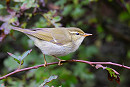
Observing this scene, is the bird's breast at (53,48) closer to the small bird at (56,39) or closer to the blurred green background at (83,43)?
the small bird at (56,39)

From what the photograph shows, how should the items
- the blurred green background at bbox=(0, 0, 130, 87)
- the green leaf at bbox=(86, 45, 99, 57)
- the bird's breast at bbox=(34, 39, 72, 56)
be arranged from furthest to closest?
the green leaf at bbox=(86, 45, 99, 57)
the blurred green background at bbox=(0, 0, 130, 87)
the bird's breast at bbox=(34, 39, 72, 56)

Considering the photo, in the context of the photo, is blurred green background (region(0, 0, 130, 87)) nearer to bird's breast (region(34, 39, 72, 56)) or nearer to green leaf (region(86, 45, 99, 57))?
green leaf (region(86, 45, 99, 57))

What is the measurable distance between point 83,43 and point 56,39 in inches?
43.7

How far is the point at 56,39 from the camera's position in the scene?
3.04 metres

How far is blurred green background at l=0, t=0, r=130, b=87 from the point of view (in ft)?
11.3

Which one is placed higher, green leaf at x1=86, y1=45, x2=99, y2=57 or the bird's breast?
the bird's breast

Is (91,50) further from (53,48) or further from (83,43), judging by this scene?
(53,48)

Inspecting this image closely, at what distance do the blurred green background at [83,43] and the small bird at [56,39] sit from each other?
239 millimetres

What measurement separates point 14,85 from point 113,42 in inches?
97.1

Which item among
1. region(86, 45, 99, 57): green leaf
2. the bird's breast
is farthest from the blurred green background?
the bird's breast

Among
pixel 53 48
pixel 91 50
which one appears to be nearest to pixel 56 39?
pixel 53 48

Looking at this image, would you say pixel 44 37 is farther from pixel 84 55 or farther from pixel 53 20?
pixel 84 55

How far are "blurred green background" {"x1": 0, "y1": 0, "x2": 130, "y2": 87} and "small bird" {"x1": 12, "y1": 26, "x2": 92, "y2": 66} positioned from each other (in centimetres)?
24

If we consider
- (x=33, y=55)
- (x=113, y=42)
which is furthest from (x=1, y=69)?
(x=113, y=42)
